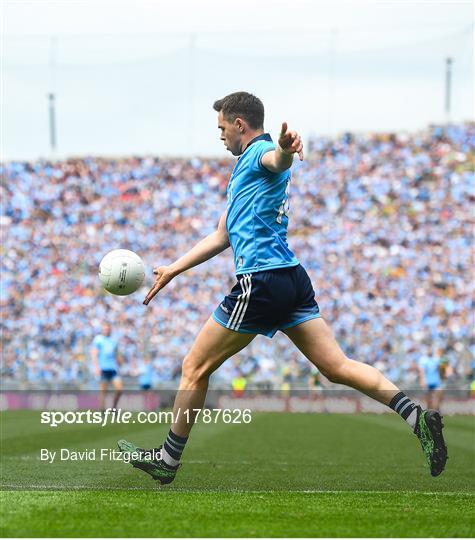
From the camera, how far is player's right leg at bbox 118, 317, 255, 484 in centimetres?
714

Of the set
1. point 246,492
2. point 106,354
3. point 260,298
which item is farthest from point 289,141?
point 106,354

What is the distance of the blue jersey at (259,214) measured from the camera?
23.0 feet

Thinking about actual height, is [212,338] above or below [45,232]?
above

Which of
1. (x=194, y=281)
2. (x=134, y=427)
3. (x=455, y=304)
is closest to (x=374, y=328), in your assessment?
(x=455, y=304)

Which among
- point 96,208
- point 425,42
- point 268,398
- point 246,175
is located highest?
point 425,42

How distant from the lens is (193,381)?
284 inches

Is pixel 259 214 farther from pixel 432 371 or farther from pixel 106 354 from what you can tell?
pixel 432 371

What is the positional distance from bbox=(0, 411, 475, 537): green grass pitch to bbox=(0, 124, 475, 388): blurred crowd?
1477 cm

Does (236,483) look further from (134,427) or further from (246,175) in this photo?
(134,427)

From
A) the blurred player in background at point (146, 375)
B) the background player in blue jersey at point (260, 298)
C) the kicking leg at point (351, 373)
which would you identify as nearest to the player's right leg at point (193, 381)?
the background player in blue jersey at point (260, 298)

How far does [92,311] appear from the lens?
3369cm

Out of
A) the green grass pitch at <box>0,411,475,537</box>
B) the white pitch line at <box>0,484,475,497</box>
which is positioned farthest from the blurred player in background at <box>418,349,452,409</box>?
the white pitch line at <box>0,484,475,497</box>

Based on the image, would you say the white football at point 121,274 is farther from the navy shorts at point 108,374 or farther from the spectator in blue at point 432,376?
the spectator in blue at point 432,376

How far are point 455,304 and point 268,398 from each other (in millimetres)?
6781
